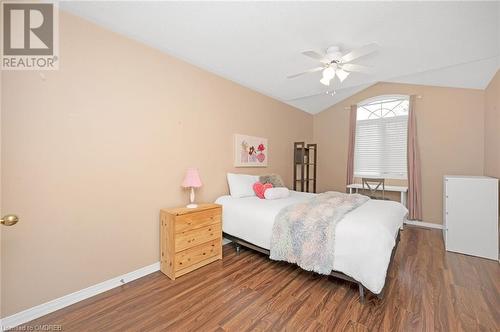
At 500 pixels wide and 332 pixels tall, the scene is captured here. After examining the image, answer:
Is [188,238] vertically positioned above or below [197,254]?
above

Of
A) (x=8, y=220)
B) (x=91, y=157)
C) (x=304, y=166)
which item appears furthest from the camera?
(x=304, y=166)

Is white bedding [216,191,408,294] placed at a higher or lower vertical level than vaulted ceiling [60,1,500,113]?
lower

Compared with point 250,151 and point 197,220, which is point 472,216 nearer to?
point 250,151

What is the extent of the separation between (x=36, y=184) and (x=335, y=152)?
5.17 meters

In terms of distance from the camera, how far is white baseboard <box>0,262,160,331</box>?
1559 millimetres

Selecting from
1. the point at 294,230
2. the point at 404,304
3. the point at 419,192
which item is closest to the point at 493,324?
the point at 404,304

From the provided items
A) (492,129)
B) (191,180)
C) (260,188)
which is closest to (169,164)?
(191,180)

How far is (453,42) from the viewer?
2.22 m

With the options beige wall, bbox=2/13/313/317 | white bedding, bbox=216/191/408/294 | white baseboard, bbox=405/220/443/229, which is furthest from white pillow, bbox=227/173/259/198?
white baseboard, bbox=405/220/443/229

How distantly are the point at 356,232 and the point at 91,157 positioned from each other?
2444 millimetres

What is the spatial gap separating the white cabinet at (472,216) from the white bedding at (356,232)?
1.00m

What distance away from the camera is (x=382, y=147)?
4.59 metres

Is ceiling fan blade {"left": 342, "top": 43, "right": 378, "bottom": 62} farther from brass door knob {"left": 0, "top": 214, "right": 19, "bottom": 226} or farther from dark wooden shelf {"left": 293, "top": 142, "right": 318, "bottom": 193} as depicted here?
brass door knob {"left": 0, "top": 214, "right": 19, "bottom": 226}

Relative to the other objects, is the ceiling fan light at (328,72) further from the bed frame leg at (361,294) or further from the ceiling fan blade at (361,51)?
the bed frame leg at (361,294)
